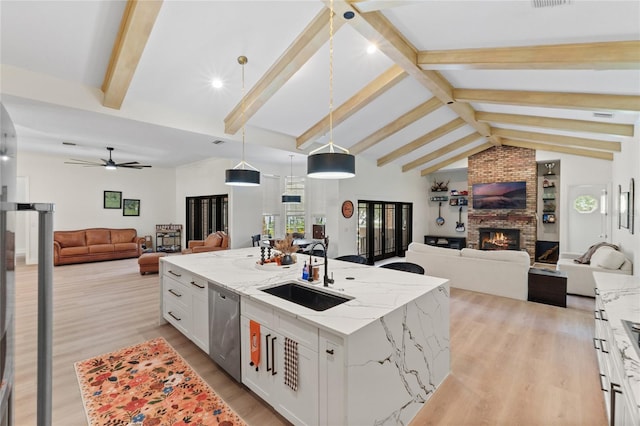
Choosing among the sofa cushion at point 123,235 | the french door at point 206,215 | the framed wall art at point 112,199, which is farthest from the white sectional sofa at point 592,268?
the framed wall art at point 112,199

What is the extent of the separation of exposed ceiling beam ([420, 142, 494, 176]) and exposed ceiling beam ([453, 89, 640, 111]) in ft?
14.9

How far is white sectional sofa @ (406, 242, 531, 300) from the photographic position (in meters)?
4.84

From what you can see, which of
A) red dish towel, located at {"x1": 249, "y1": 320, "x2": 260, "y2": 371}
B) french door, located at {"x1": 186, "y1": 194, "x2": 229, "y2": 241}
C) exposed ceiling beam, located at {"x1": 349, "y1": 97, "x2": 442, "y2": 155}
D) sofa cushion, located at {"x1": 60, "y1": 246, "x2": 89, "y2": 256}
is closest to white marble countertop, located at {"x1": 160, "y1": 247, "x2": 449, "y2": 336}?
red dish towel, located at {"x1": 249, "y1": 320, "x2": 260, "y2": 371}

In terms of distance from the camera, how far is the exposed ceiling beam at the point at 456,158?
885 cm

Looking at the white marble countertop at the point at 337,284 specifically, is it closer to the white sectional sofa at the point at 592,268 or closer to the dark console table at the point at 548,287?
the dark console table at the point at 548,287

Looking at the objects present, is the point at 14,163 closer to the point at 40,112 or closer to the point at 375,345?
the point at 375,345

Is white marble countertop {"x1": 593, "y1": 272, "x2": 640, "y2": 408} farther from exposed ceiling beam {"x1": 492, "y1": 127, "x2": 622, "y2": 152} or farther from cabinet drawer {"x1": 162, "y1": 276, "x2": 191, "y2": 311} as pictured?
exposed ceiling beam {"x1": 492, "y1": 127, "x2": 622, "y2": 152}

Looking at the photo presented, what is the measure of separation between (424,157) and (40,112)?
28.8 feet

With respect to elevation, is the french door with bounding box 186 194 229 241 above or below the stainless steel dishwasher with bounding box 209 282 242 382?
above

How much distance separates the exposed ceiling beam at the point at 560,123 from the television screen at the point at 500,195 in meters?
3.34

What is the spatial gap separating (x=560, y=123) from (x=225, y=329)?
6550mm

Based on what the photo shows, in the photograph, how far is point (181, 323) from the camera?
3.23 m

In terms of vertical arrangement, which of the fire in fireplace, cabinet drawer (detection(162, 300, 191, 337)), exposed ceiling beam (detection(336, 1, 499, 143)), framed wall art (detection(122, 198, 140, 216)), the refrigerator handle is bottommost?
cabinet drawer (detection(162, 300, 191, 337))

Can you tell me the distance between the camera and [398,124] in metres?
6.21
